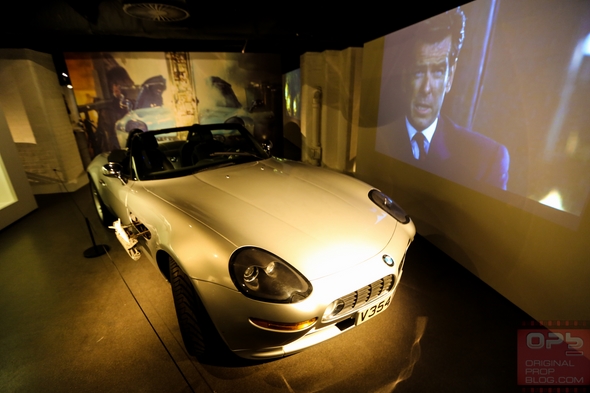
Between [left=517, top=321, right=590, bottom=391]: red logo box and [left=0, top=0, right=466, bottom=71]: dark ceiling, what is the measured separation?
3202mm

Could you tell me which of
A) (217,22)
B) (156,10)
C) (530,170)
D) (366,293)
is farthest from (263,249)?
(217,22)

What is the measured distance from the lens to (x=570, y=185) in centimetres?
167

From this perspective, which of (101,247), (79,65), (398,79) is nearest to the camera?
(101,247)

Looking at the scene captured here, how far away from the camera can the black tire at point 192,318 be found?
157cm

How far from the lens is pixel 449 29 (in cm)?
251

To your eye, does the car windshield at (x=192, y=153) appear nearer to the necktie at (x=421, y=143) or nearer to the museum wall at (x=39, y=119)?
the necktie at (x=421, y=143)

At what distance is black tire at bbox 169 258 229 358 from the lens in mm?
1567

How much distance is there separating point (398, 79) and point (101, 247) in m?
3.90

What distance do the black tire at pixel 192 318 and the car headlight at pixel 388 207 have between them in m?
1.34

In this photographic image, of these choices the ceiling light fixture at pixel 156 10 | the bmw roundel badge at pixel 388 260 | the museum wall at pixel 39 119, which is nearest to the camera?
the bmw roundel badge at pixel 388 260

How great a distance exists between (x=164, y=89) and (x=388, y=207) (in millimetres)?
5515

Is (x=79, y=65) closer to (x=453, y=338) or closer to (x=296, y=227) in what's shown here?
(x=296, y=227)

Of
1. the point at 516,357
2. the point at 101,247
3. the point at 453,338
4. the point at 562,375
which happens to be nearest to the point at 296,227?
the point at 453,338

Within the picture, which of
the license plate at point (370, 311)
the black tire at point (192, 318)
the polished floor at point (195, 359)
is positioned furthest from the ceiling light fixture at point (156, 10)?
the license plate at point (370, 311)
